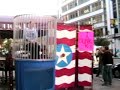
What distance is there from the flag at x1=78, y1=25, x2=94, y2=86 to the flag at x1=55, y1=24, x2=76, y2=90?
0.32 m

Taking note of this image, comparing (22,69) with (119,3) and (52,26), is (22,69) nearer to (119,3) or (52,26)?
(52,26)

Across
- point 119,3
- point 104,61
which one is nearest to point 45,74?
point 104,61

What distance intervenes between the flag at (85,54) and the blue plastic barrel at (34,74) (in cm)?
285

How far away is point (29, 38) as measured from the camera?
7.41 metres

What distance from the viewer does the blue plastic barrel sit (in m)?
7.16

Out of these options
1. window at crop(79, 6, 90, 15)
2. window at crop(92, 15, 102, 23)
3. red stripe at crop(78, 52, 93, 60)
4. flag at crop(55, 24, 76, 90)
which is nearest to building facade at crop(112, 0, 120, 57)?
window at crop(92, 15, 102, 23)

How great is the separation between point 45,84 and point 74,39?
9.27ft

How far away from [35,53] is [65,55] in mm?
2433

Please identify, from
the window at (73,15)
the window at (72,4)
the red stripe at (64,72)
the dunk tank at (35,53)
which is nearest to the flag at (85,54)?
the red stripe at (64,72)

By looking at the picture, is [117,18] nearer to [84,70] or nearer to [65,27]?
[84,70]

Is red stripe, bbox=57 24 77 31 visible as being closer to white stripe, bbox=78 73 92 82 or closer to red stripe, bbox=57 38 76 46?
red stripe, bbox=57 38 76 46

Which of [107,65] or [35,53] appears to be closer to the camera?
[35,53]

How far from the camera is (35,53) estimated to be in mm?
7352

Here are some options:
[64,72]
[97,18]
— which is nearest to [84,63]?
[64,72]
